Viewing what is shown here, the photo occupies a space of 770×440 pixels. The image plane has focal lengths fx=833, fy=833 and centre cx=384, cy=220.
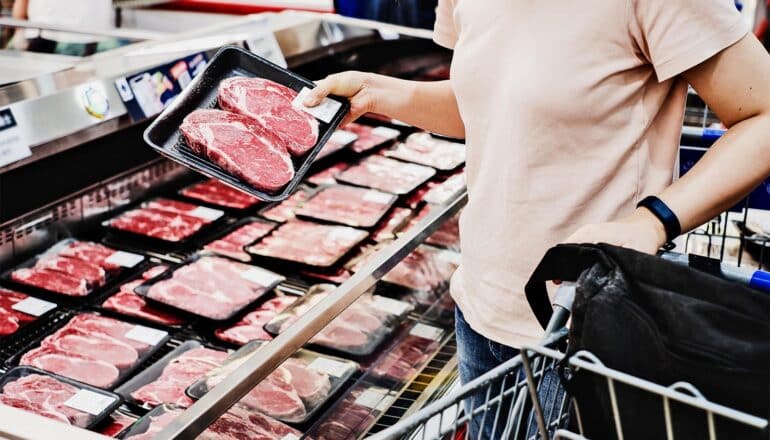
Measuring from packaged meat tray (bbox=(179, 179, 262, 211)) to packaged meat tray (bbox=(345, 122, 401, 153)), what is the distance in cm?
62

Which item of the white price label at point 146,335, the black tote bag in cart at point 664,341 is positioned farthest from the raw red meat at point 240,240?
the black tote bag in cart at point 664,341

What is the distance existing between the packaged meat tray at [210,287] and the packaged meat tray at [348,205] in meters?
0.43

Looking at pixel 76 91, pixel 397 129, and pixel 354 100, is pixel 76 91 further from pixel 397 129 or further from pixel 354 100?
pixel 397 129

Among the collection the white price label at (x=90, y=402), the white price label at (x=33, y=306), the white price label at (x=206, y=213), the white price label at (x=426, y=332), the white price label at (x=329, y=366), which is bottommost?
the white price label at (x=426, y=332)

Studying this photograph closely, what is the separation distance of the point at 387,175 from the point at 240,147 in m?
1.55

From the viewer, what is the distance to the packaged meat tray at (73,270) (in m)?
2.52

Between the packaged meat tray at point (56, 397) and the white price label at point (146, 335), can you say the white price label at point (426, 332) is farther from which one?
the packaged meat tray at point (56, 397)

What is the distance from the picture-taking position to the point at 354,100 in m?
2.01

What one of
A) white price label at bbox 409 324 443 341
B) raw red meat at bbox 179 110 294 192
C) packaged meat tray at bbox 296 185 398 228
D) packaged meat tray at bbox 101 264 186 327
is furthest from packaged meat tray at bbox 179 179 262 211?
raw red meat at bbox 179 110 294 192

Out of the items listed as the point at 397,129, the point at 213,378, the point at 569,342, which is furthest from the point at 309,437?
the point at 397,129

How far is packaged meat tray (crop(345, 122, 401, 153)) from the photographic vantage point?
3.63m

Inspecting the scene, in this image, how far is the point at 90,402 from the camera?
2.02 metres

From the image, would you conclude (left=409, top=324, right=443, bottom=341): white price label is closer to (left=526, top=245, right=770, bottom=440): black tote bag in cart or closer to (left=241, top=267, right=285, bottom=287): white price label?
(left=241, top=267, right=285, bottom=287): white price label

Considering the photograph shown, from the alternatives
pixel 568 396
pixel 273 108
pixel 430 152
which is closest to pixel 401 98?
pixel 273 108
